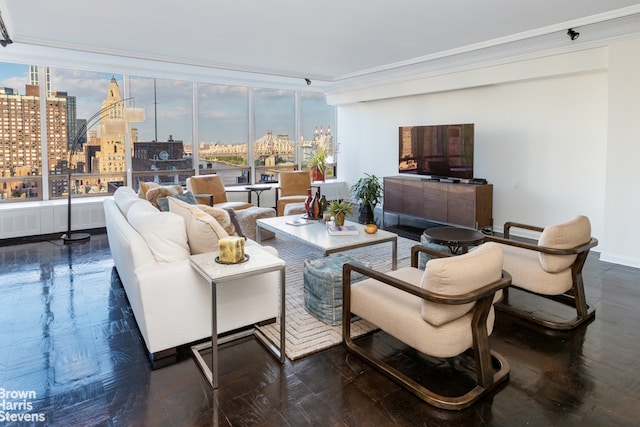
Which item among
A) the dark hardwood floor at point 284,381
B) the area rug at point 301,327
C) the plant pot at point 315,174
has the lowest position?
the dark hardwood floor at point 284,381

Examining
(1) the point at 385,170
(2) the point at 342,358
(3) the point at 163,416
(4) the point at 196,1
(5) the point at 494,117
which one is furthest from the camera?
(1) the point at 385,170

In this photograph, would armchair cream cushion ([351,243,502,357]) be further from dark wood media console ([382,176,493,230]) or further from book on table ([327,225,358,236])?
dark wood media console ([382,176,493,230])

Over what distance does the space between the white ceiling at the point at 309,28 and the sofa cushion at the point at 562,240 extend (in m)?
2.17

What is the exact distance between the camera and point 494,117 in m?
6.48

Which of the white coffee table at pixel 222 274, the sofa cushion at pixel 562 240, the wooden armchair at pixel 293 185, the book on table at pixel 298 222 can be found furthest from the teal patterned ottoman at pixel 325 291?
the wooden armchair at pixel 293 185

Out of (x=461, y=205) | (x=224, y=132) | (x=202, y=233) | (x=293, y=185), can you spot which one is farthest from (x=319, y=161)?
(x=202, y=233)

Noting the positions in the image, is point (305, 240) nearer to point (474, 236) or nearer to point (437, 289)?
→ point (474, 236)

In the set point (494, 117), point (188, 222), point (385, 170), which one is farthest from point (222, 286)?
point (385, 170)

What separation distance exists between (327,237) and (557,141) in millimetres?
3703

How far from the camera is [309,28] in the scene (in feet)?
15.4

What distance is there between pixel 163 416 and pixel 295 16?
3766 mm

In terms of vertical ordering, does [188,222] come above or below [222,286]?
above

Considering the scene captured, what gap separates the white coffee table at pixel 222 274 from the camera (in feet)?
7.87

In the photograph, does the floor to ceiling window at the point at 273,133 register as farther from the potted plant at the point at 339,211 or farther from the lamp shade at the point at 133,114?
the potted plant at the point at 339,211
